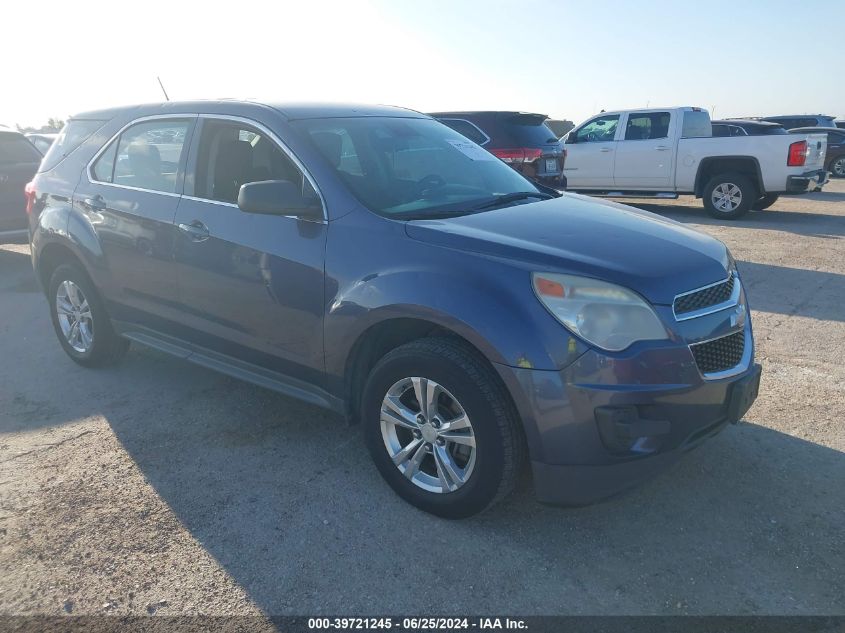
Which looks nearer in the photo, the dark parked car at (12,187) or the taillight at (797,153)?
the dark parked car at (12,187)

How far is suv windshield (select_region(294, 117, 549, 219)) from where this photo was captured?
Answer: 135 inches

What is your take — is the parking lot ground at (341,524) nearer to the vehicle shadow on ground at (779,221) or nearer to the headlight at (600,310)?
the headlight at (600,310)

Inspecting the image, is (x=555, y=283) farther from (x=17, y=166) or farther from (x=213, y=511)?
(x=17, y=166)

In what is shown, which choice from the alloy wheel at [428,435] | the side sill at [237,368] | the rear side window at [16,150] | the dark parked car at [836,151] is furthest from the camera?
the dark parked car at [836,151]

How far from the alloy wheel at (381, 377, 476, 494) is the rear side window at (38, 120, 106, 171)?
124 inches

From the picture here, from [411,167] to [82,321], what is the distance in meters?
2.87

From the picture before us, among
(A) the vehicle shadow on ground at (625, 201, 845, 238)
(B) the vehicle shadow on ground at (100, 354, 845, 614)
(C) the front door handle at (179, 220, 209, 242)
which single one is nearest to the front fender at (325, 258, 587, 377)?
(B) the vehicle shadow on ground at (100, 354, 845, 614)

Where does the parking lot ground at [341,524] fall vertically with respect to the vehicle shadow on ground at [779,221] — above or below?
below

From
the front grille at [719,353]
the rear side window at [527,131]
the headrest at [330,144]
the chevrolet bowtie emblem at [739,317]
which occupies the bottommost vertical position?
the front grille at [719,353]

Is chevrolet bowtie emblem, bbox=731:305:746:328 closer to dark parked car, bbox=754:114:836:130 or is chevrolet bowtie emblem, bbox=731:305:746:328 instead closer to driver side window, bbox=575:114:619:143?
driver side window, bbox=575:114:619:143

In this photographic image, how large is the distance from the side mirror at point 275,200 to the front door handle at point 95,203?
174cm

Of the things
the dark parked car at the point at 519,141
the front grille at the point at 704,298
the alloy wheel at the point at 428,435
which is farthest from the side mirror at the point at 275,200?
the dark parked car at the point at 519,141

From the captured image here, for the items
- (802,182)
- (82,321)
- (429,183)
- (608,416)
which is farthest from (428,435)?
(802,182)

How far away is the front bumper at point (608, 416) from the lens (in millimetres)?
2600
